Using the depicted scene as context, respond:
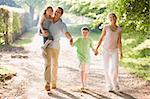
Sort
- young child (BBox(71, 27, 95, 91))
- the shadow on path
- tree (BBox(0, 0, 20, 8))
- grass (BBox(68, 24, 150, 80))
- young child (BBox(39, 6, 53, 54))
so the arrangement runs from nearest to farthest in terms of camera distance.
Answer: the shadow on path → young child (BBox(39, 6, 53, 54)) → young child (BBox(71, 27, 95, 91)) → grass (BBox(68, 24, 150, 80)) → tree (BBox(0, 0, 20, 8))

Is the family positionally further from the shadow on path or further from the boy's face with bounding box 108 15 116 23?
the shadow on path

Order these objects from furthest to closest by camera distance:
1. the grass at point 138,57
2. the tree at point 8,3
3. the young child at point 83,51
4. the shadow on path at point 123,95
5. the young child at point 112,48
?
the tree at point 8,3
the grass at point 138,57
the young child at point 83,51
the young child at point 112,48
the shadow on path at point 123,95

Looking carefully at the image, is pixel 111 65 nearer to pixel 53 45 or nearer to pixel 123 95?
pixel 123 95

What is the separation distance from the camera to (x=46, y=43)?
30.5ft

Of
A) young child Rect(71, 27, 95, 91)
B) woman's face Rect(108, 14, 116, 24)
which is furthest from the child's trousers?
woman's face Rect(108, 14, 116, 24)

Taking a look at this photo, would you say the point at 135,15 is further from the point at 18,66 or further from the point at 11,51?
the point at 11,51

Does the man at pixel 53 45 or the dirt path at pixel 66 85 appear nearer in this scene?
the dirt path at pixel 66 85

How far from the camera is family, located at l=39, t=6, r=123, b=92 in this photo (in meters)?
9.34

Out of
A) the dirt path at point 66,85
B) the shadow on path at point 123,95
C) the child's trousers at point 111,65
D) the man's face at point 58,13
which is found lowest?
the shadow on path at point 123,95

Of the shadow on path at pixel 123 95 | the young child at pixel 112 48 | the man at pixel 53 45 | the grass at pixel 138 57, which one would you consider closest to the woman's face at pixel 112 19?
the young child at pixel 112 48

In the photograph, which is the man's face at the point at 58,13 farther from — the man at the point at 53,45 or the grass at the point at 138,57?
the grass at the point at 138,57

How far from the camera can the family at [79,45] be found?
9344mm

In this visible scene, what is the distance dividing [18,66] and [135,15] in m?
4.26

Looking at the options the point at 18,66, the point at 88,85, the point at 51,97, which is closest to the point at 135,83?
the point at 88,85
